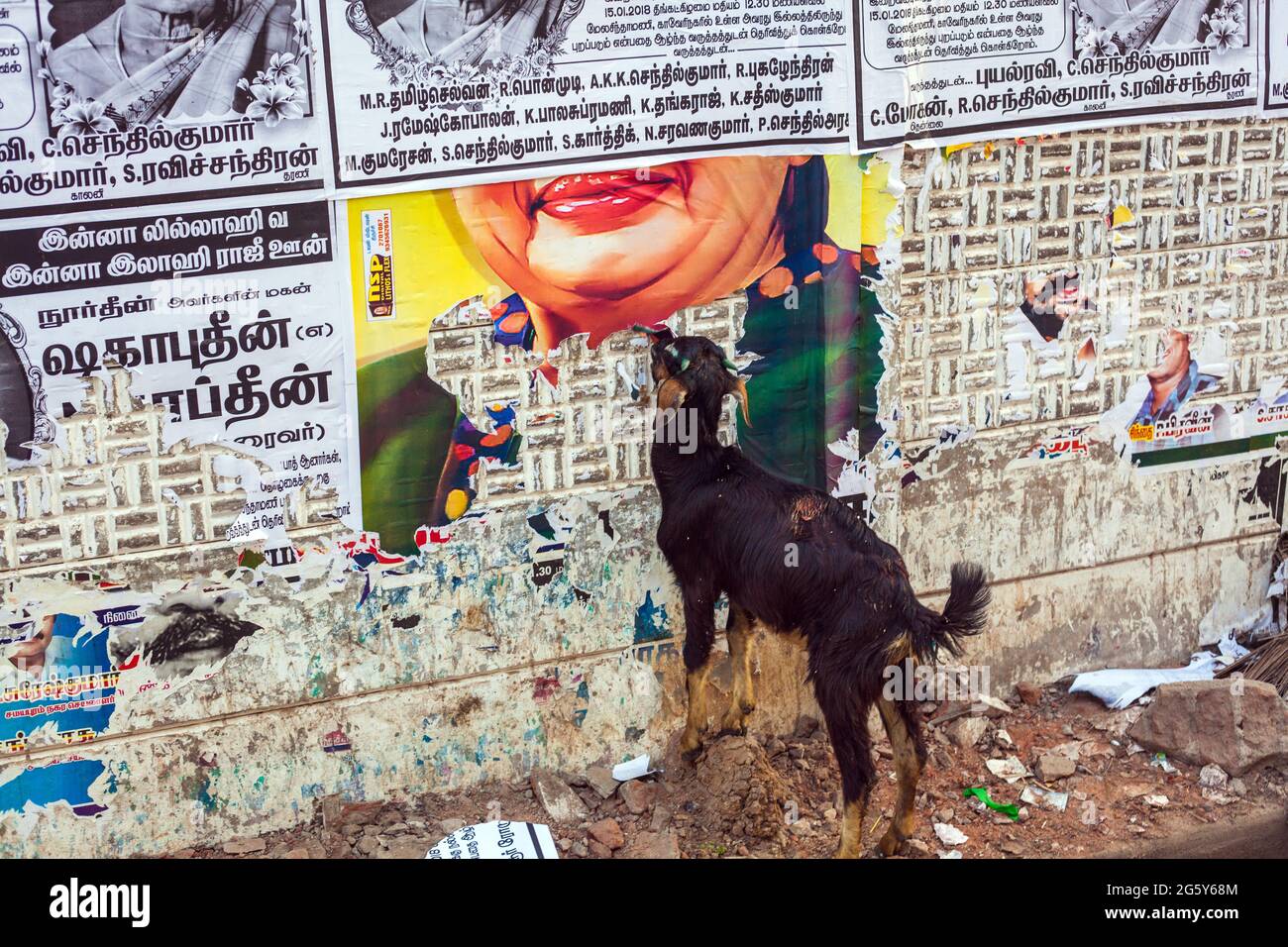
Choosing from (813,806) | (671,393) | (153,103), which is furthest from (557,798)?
(153,103)

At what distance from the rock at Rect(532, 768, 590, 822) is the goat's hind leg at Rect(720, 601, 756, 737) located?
0.75 meters

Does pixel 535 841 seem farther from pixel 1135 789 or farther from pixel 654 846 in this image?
pixel 1135 789

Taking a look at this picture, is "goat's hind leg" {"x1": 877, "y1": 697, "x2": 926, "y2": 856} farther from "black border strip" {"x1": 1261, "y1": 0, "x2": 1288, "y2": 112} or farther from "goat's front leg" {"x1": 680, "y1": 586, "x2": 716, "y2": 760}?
"black border strip" {"x1": 1261, "y1": 0, "x2": 1288, "y2": 112}

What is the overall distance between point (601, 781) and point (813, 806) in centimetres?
95

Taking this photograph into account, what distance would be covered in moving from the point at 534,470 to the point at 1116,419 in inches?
116

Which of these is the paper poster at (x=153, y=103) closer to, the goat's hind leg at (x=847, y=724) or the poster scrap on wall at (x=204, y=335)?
the poster scrap on wall at (x=204, y=335)

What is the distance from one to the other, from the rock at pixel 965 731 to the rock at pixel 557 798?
5.91ft

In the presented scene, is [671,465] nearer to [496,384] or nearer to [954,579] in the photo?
[496,384]

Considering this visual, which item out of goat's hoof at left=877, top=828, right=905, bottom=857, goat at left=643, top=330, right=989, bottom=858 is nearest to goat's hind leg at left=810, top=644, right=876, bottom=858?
goat at left=643, top=330, right=989, bottom=858

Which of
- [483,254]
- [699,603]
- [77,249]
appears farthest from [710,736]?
[77,249]

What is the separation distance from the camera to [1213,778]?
6098 mm

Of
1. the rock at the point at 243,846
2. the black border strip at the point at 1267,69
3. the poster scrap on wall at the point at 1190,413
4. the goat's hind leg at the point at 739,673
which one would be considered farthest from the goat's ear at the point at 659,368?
the black border strip at the point at 1267,69

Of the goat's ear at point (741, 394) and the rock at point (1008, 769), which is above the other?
the goat's ear at point (741, 394)

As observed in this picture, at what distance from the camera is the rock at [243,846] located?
5.41 m
